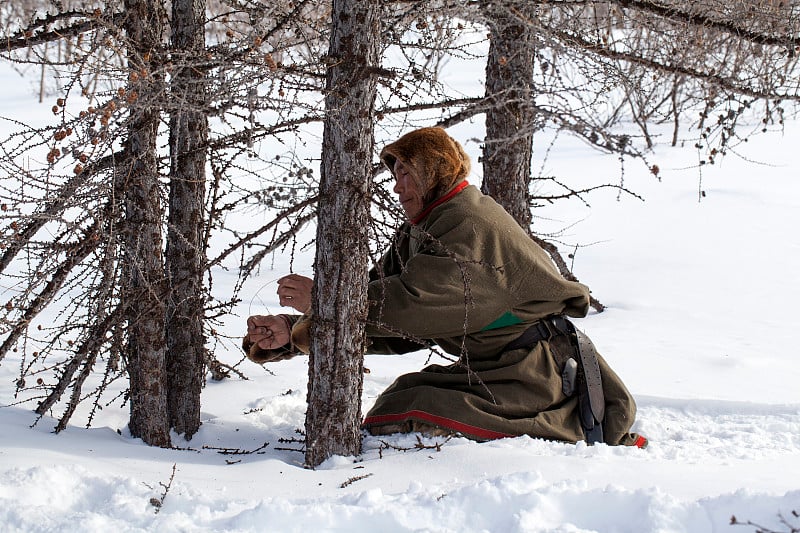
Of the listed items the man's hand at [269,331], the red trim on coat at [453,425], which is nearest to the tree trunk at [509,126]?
the red trim on coat at [453,425]

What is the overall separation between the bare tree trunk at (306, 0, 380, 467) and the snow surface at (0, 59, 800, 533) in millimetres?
221

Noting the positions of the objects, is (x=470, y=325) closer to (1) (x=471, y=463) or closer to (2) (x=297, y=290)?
(1) (x=471, y=463)

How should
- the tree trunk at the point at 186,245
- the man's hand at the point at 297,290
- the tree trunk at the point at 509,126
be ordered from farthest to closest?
the tree trunk at the point at 509,126
the tree trunk at the point at 186,245
the man's hand at the point at 297,290

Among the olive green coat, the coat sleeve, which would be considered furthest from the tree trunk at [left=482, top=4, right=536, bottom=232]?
the coat sleeve

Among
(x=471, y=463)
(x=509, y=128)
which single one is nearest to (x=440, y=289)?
(x=471, y=463)

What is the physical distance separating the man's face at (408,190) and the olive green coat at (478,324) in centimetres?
12

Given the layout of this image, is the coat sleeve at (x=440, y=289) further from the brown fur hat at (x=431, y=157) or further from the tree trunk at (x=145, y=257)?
the tree trunk at (x=145, y=257)

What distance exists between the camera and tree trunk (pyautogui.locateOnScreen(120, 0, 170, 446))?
351 centimetres

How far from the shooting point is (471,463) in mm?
3238

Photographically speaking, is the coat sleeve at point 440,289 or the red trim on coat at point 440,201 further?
the red trim on coat at point 440,201

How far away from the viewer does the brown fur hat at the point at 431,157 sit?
363cm

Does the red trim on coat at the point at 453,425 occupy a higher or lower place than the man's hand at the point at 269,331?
lower

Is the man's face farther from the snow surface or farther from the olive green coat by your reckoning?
the snow surface

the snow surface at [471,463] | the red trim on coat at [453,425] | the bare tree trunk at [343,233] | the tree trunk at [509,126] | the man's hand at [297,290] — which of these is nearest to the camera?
the snow surface at [471,463]
